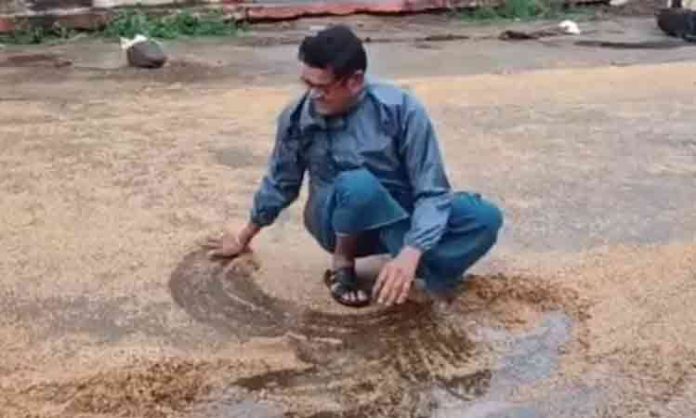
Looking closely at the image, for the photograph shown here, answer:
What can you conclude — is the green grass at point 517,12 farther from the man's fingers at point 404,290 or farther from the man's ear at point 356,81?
the man's fingers at point 404,290

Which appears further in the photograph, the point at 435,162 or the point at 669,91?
the point at 669,91

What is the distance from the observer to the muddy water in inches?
144

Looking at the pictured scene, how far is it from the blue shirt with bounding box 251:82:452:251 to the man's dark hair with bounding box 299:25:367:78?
0.54 ft

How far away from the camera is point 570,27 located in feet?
39.3

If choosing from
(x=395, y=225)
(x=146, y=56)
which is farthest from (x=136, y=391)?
(x=146, y=56)

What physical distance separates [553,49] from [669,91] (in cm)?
297

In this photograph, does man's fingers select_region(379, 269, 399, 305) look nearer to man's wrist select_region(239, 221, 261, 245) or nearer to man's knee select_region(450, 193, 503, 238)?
man's knee select_region(450, 193, 503, 238)

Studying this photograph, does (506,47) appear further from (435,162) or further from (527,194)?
(435,162)

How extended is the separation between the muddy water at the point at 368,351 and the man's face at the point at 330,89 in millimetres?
639

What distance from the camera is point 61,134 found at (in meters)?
6.62

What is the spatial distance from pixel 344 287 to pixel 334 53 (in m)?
0.77

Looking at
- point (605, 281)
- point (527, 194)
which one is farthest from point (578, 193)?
point (605, 281)

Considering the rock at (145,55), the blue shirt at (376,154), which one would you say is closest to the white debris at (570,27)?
the rock at (145,55)

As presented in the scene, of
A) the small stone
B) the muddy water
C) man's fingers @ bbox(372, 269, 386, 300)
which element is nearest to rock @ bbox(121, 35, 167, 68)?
the small stone
